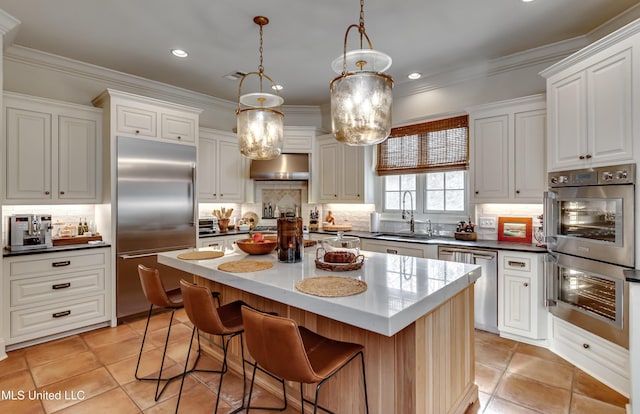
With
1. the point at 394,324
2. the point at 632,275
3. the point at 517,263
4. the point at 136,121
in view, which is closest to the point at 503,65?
the point at 517,263

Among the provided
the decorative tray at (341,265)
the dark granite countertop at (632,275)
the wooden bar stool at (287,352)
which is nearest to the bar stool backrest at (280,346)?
the wooden bar stool at (287,352)

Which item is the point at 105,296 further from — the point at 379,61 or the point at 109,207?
the point at 379,61

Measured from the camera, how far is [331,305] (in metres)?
1.37

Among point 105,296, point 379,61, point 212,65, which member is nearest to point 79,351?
point 105,296

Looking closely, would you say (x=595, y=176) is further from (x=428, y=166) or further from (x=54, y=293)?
(x=54, y=293)

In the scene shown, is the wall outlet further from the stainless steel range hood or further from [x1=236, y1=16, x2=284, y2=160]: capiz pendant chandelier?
[x1=236, y1=16, x2=284, y2=160]: capiz pendant chandelier

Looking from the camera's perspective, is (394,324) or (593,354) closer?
(394,324)

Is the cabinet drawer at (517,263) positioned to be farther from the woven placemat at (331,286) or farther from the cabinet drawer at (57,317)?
the cabinet drawer at (57,317)

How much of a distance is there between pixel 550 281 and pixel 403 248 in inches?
55.6

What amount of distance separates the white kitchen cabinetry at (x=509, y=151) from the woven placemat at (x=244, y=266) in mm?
2605

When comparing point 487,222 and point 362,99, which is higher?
point 362,99

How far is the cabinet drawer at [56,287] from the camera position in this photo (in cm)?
304

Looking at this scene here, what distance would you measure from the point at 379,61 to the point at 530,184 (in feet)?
7.68

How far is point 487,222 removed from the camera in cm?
375
